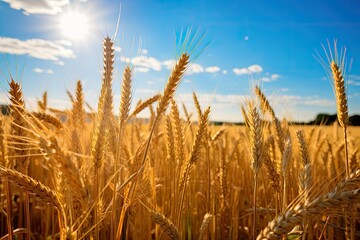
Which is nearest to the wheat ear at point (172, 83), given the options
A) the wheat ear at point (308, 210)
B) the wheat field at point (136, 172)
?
the wheat field at point (136, 172)

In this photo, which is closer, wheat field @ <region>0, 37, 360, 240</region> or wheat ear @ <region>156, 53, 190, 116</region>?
wheat field @ <region>0, 37, 360, 240</region>

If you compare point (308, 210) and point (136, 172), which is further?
point (136, 172)

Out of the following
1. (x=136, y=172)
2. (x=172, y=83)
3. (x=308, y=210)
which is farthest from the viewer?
(x=172, y=83)

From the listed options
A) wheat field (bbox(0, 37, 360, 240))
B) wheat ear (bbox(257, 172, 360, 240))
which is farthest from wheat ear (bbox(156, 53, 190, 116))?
wheat ear (bbox(257, 172, 360, 240))

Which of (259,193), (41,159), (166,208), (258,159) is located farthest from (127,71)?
(41,159)

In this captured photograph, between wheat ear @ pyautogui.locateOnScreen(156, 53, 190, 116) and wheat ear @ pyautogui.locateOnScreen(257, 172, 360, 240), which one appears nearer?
wheat ear @ pyautogui.locateOnScreen(257, 172, 360, 240)

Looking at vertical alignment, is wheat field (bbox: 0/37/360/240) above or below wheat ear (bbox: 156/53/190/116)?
below

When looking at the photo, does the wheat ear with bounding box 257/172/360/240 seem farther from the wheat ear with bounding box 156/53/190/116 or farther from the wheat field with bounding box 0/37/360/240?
the wheat ear with bounding box 156/53/190/116

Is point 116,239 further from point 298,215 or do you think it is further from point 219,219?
point 219,219

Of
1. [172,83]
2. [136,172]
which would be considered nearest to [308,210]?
[136,172]

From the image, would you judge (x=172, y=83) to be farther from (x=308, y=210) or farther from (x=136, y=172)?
(x=308, y=210)

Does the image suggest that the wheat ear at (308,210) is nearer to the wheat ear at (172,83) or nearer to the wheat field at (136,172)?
the wheat field at (136,172)

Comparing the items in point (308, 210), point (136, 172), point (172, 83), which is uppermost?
point (172, 83)

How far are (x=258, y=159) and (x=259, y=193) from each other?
7.06ft
